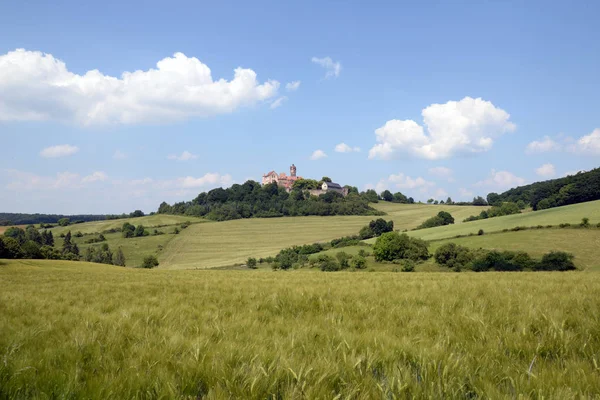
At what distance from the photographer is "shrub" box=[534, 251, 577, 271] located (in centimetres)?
5484

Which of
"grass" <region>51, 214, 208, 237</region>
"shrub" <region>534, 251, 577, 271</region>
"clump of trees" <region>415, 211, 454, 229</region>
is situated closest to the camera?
"shrub" <region>534, 251, 577, 271</region>

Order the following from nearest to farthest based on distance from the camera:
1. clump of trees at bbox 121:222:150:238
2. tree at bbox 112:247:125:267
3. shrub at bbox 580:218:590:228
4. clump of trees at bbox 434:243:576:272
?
clump of trees at bbox 434:243:576:272 < shrub at bbox 580:218:590:228 < tree at bbox 112:247:125:267 < clump of trees at bbox 121:222:150:238

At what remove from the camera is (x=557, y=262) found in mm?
55969

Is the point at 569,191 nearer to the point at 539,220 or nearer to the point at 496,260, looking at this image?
the point at 539,220

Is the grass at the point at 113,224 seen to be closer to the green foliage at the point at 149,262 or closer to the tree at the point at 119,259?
the tree at the point at 119,259

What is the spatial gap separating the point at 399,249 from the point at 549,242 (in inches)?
1090

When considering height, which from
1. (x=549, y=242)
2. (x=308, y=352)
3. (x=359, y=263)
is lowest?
(x=359, y=263)

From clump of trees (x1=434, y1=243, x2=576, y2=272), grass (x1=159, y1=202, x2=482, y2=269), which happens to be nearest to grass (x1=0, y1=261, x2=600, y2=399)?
clump of trees (x1=434, y1=243, x2=576, y2=272)

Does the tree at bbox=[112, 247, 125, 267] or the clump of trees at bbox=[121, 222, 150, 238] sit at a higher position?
the clump of trees at bbox=[121, 222, 150, 238]

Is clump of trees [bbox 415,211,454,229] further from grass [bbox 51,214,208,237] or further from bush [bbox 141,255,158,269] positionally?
grass [bbox 51,214,208,237]

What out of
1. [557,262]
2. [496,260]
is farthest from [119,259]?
[557,262]

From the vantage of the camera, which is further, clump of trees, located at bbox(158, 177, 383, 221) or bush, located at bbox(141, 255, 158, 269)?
clump of trees, located at bbox(158, 177, 383, 221)

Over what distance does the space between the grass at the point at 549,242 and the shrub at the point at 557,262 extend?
1318 millimetres

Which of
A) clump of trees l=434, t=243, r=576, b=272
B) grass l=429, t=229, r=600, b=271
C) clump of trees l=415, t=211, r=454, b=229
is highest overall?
clump of trees l=415, t=211, r=454, b=229
